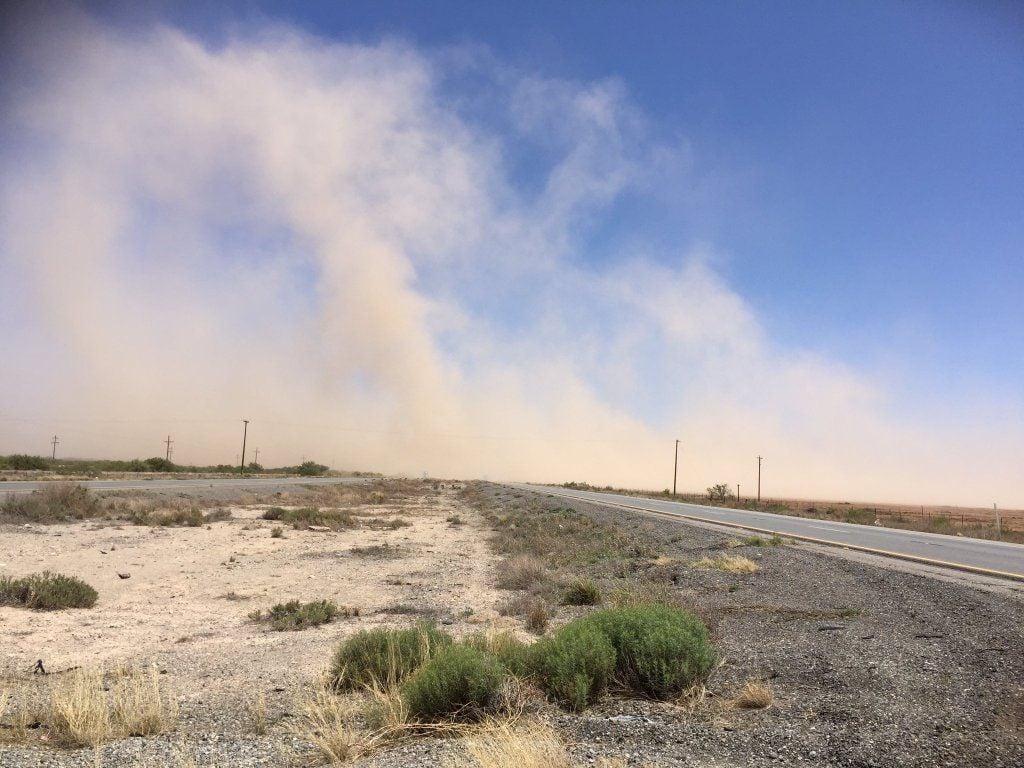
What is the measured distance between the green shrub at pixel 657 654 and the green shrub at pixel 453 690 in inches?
58.8

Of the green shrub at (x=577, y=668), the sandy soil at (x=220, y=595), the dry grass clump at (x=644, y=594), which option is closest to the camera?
the green shrub at (x=577, y=668)

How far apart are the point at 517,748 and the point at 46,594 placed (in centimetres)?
1251

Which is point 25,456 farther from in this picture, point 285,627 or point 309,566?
point 285,627

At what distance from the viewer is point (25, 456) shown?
83.0 m

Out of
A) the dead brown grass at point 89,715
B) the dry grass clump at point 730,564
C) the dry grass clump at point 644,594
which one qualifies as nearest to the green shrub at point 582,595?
the dry grass clump at point 644,594

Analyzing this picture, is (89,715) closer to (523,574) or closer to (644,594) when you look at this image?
(644,594)

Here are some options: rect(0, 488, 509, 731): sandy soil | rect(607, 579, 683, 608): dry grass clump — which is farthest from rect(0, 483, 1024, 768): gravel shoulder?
rect(607, 579, 683, 608): dry grass clump

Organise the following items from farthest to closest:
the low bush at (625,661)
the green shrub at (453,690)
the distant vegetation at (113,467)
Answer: the distant vegetation at (113,467) → the low bush at (625,661) → the green shrub at (453,690)

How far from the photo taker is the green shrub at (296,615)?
38.9 feet

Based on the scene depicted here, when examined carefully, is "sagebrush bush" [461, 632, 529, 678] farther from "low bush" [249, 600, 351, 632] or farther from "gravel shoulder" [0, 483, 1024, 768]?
"low bush" [249, 600, 351, 632]

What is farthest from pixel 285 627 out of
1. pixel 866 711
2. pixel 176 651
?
pixel 866 711

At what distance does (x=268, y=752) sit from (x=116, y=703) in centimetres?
196

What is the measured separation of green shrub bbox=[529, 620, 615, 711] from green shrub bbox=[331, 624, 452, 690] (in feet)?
4.44

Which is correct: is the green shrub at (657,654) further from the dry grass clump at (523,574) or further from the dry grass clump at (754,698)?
the dry grass clump at (523,574)
